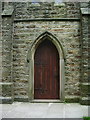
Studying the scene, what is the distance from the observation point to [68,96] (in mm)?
9055

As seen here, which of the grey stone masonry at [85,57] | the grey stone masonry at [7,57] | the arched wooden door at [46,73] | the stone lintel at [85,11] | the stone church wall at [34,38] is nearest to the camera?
the grey stone masonry at [85,57]

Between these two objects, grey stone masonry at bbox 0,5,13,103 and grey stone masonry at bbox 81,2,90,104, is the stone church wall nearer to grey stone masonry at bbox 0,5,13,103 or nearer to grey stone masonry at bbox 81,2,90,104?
grey stone masonry at bbox 0,5,13,103

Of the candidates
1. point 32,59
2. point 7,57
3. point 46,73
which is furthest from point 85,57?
point 7,57

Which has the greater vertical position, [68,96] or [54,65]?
[54,65]

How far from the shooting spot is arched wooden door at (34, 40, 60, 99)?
31.0 feet

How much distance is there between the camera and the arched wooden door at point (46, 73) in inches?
372

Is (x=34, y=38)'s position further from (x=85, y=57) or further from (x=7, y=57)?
(x=85, y=57)

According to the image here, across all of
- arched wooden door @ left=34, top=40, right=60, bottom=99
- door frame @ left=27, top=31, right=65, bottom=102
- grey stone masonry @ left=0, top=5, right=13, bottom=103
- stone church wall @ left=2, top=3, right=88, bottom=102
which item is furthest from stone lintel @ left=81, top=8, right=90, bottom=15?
grey stone masonry @ left=0, top=5, right=13, bottom=103

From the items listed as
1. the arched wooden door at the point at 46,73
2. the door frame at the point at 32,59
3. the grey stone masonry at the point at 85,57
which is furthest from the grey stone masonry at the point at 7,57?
the grey stone masonry at the point at 85,57

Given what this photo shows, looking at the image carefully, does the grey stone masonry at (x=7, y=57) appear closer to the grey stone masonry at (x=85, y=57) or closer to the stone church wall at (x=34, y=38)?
the stone church wall at (x=34, y=38)

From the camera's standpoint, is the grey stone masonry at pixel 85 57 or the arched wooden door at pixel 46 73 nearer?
the grey stone masonry at pixel 85 57

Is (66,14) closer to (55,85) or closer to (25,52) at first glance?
(25,52)

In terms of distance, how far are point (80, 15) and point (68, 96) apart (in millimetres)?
3904

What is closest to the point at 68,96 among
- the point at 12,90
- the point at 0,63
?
the point at 12,90
